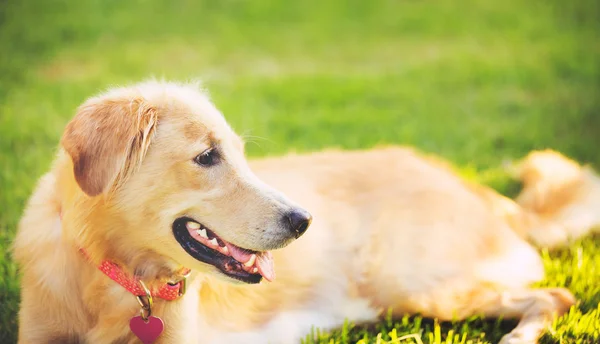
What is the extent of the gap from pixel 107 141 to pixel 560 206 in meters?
2.87

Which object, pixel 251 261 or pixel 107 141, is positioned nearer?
pixel 107 141

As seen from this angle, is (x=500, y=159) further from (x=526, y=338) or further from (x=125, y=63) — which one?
(x=125, y=63)

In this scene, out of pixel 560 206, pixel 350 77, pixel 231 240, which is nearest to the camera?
pixel 231 240

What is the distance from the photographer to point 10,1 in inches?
342

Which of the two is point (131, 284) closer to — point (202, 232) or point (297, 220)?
point (202, 232)

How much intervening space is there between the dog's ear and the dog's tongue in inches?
20.1

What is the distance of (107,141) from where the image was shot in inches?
90.0

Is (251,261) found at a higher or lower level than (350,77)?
lower

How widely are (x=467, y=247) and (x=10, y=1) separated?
7833mm

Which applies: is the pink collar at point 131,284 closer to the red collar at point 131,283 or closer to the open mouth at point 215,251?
the red collar at point 131,283

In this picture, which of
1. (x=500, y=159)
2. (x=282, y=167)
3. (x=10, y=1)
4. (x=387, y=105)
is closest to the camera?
(x=282, y=167)

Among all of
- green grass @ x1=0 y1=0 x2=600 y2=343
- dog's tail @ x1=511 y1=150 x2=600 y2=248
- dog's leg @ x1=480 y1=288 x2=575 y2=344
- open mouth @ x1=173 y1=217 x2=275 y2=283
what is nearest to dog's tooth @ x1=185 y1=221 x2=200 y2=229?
open mouth @ x1=173 y1=217 x2=275 y2=283

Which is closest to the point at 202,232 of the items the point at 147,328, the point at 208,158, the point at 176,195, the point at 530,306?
the point at 176,195

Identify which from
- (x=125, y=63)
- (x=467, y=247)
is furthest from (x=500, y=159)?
(x=125, y=63)
